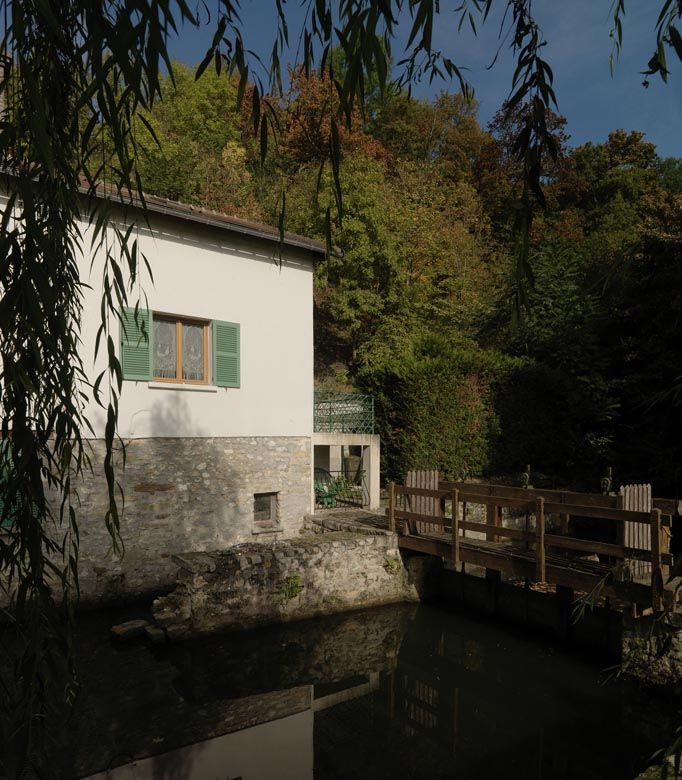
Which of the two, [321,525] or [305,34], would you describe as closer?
[305,34]

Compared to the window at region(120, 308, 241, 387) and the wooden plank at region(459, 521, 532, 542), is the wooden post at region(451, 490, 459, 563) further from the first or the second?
the window at region(120, 308, 241, 387)

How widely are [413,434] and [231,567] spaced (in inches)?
269

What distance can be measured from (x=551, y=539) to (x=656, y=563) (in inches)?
58.6

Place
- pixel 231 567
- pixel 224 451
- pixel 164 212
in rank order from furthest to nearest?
pixel 224 451 < pixel 164 212 < pixel 231 567

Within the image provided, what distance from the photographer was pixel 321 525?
35.6 feet

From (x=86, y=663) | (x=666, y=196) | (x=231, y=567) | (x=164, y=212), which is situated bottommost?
(x=86, y=663)

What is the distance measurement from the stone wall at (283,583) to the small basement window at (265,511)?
118 centimetres

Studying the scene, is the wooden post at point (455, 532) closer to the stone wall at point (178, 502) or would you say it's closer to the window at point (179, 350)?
the stone wall at point (178, 502)

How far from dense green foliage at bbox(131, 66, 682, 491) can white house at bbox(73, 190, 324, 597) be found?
147 centimetres

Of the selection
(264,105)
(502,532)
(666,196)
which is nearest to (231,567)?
(502,532)

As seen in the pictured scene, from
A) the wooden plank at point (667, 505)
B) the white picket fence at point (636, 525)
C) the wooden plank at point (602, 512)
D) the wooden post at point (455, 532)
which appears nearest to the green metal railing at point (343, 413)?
the wooden post at point (455, 532)

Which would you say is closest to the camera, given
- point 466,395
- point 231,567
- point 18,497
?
point 18,497

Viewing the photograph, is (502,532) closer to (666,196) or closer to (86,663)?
(86,663)

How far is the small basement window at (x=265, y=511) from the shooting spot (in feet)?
35.7
